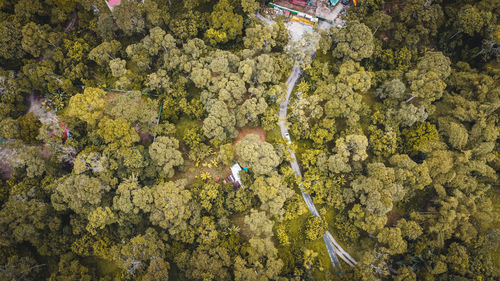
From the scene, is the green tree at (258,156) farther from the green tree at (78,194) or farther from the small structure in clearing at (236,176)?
the green tree at (78,194)

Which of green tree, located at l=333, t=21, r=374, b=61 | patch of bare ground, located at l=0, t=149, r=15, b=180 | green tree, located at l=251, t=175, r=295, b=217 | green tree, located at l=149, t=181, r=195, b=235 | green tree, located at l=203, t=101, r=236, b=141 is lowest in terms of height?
patch of bare ground, located at l=0, t=149, r=15, b=180

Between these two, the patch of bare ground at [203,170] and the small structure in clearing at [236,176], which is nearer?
the small structure in clearing at [236,176]

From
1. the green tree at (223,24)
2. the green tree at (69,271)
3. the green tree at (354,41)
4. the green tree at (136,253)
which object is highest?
the green tree at (354,41)

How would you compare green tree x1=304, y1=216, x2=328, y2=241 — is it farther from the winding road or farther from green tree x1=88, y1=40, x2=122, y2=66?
green tree x1=88, y1=40, x2=122, y2=66

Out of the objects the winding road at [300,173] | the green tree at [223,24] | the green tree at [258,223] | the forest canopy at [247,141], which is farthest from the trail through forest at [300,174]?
the green tree at [223,24]

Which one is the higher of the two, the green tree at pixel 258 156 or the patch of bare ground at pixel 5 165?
the green tree at pixel 258 156

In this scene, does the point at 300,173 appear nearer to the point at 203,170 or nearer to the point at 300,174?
the point at 300,174

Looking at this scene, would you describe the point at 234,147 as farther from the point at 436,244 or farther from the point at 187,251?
the point at 436,244

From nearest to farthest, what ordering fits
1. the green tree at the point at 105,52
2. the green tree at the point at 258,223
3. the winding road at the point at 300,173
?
1. the green tree at the point at 258,223
2. the winding road at the point at 300,173
3. the green tree at the point at 105,52

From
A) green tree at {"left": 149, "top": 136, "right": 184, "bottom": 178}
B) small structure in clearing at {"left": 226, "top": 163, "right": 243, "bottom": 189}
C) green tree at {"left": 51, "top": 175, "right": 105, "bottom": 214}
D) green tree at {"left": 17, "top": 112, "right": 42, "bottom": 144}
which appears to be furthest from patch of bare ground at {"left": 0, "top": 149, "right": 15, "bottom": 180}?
small structure in clearing at {"left": 226, "top": 163, "right": 243, "bottom": 189}
